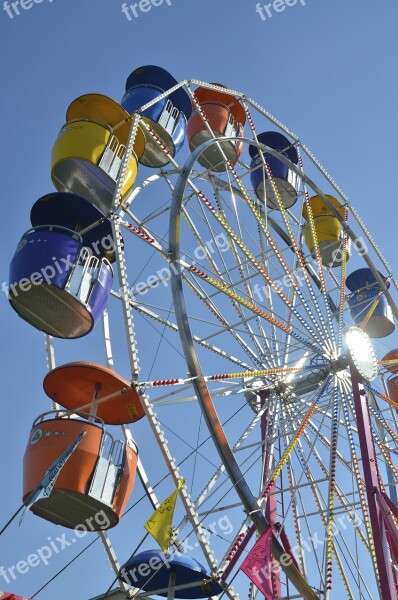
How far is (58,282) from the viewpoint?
9.42m

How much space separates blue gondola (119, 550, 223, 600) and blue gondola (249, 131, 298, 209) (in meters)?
7.67

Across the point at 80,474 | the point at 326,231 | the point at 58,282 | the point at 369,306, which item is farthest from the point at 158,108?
the point at 80,474

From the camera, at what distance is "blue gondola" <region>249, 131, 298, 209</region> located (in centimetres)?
1482

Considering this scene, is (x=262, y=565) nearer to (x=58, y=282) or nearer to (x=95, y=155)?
(x=58, y=282)

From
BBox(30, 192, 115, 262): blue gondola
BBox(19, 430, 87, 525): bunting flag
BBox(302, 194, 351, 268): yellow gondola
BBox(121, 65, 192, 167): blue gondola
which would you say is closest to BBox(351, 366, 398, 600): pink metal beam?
BBox(19, 430, 87, 525): bunting flag

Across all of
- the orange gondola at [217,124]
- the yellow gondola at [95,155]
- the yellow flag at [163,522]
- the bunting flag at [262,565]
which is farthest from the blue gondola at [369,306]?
the yellow flag at [163,522]

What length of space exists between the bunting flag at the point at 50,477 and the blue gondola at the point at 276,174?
293 inches

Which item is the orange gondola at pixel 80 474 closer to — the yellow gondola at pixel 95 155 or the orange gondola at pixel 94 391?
the orange gondola at pixel 94 391

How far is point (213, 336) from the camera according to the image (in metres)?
10.9

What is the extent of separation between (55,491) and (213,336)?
3355 mm

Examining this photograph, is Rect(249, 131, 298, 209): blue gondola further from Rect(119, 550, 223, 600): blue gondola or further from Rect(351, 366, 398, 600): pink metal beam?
Rect(119, 550, 223, 600): blue gondola

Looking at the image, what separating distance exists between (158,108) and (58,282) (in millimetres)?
4852

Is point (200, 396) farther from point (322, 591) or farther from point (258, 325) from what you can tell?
point (258, 325)

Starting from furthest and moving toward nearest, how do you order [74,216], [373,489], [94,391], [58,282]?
[74,216]
[94,391]
[58,282]
[373,489]
